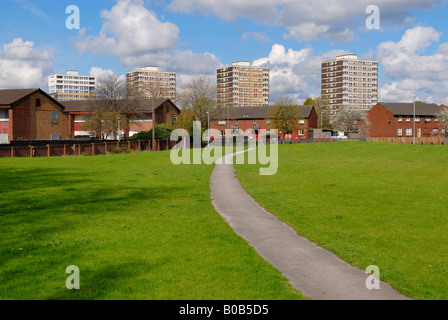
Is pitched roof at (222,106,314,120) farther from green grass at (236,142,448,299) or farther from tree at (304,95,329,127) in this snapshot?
green grass at (236,142,448,299)

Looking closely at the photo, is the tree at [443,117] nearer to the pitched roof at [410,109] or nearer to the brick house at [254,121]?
the pitched roof at [410,109]

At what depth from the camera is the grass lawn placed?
6.21 metres

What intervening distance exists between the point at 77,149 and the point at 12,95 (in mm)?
24305

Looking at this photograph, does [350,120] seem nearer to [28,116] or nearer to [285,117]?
[285,117]

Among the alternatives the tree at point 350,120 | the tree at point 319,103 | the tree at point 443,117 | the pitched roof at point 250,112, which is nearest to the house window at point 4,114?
the pitched roof at point 250,112

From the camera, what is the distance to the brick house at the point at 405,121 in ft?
308

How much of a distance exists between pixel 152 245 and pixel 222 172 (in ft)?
56.9

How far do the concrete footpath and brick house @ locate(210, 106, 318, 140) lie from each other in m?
86.0

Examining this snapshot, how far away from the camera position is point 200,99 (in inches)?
3487

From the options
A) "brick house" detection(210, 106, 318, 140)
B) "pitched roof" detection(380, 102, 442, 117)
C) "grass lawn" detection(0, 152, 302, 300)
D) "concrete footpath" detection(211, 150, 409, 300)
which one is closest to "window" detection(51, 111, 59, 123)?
"brick house" detection(210, 106, 318, 140)

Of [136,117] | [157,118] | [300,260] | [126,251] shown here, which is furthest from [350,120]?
[126,251]

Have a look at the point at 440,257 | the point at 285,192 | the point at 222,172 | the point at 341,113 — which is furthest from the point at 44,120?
the point at 341,113

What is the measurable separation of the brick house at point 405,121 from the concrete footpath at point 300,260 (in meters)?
89.5
